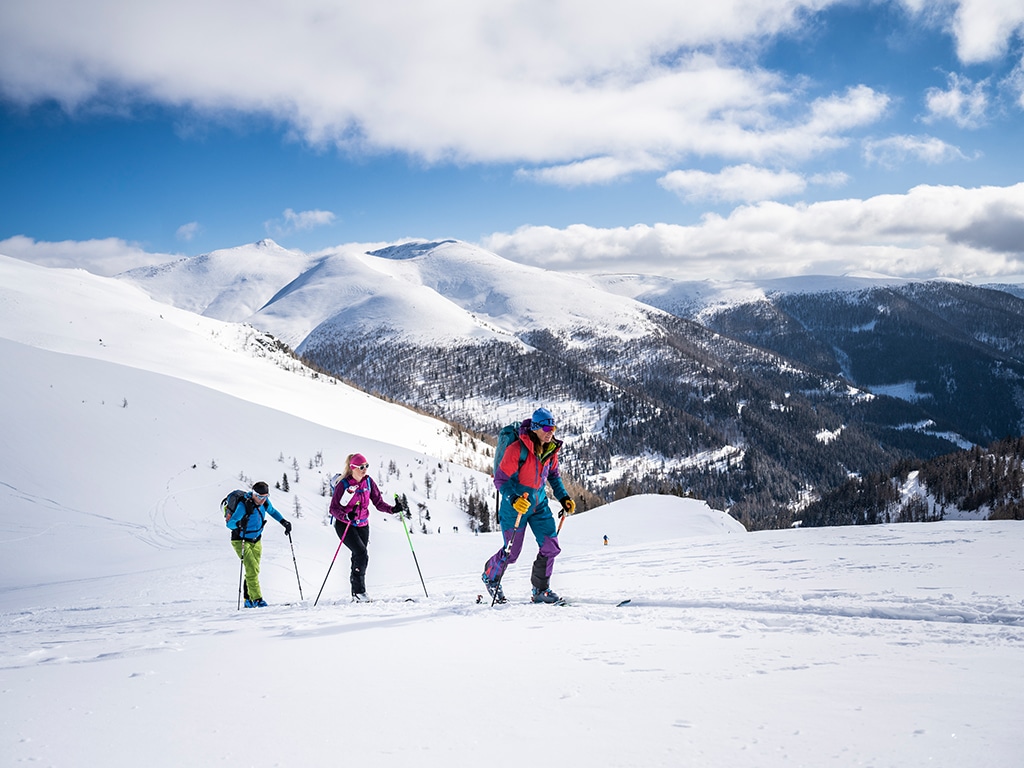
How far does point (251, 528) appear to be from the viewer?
976 cm

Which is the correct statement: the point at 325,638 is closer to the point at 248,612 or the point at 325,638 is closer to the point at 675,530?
the point at 248,612

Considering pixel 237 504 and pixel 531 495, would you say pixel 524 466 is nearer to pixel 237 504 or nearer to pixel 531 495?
pixel 531 495

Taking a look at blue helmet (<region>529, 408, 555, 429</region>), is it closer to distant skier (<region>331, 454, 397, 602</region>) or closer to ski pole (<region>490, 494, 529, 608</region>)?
ski pole (<region>490, 494, 529, 608</region>)

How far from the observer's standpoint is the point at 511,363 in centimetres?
18650

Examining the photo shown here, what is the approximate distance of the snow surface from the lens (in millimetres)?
2832

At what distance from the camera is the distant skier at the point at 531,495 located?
7.23m

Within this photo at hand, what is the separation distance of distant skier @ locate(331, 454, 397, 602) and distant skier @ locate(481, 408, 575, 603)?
7.78 ft

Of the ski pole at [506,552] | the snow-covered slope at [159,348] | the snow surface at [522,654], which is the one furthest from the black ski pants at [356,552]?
the snow-covered slope at [159,348]

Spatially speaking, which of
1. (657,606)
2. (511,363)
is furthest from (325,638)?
(511,363)

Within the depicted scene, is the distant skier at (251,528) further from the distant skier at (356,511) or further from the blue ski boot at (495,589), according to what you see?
the blue ski boot at (495,589)

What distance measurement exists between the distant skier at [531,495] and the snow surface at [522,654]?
49 cm

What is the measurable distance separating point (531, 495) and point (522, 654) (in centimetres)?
279

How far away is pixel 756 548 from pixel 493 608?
6169 millimetres

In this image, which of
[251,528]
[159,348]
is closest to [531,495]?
[251,528]
